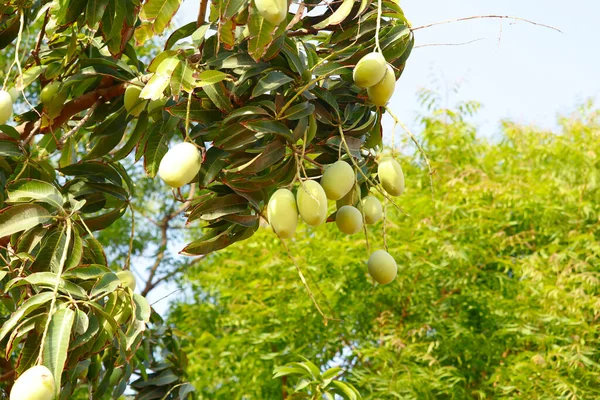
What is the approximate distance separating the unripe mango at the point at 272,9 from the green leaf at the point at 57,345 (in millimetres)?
401

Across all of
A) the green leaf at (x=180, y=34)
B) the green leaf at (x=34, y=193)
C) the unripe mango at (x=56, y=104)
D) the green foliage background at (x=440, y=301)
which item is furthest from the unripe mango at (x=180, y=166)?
the green foliage background at (x=440, y=301)

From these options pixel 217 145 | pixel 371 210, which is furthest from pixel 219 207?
pixel 371 210

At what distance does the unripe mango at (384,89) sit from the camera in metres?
0.96

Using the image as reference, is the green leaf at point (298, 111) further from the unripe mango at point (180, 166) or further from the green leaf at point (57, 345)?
the green leaf at point (57, 345)

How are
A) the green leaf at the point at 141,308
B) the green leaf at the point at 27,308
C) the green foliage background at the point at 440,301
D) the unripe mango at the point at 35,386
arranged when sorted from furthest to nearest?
the green foliage background at the point at 440,301 < the green leaf at the point at 141,308 < the green leaf at the point at 27,308 < the unripe mango at the point at 35,386

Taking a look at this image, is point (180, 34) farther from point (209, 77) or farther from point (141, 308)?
point (141, 308)

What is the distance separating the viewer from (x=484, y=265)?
376 cm

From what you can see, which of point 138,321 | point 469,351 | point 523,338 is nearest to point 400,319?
point 469,351

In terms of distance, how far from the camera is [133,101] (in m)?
1.25

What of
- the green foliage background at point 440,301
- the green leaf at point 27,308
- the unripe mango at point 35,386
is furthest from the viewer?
the green foliage background at point 440,301

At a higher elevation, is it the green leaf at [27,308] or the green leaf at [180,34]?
the green leaf at [180,34]

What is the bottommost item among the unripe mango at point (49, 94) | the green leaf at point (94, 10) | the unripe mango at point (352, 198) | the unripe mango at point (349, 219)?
the unripe mango at point (349, 219)

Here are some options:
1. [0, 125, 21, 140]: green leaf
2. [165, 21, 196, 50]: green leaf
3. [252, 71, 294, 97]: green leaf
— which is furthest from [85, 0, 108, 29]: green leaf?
[252, 71, 294, 97]: green leaf

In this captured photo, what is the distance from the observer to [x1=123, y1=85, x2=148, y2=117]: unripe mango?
124cm
